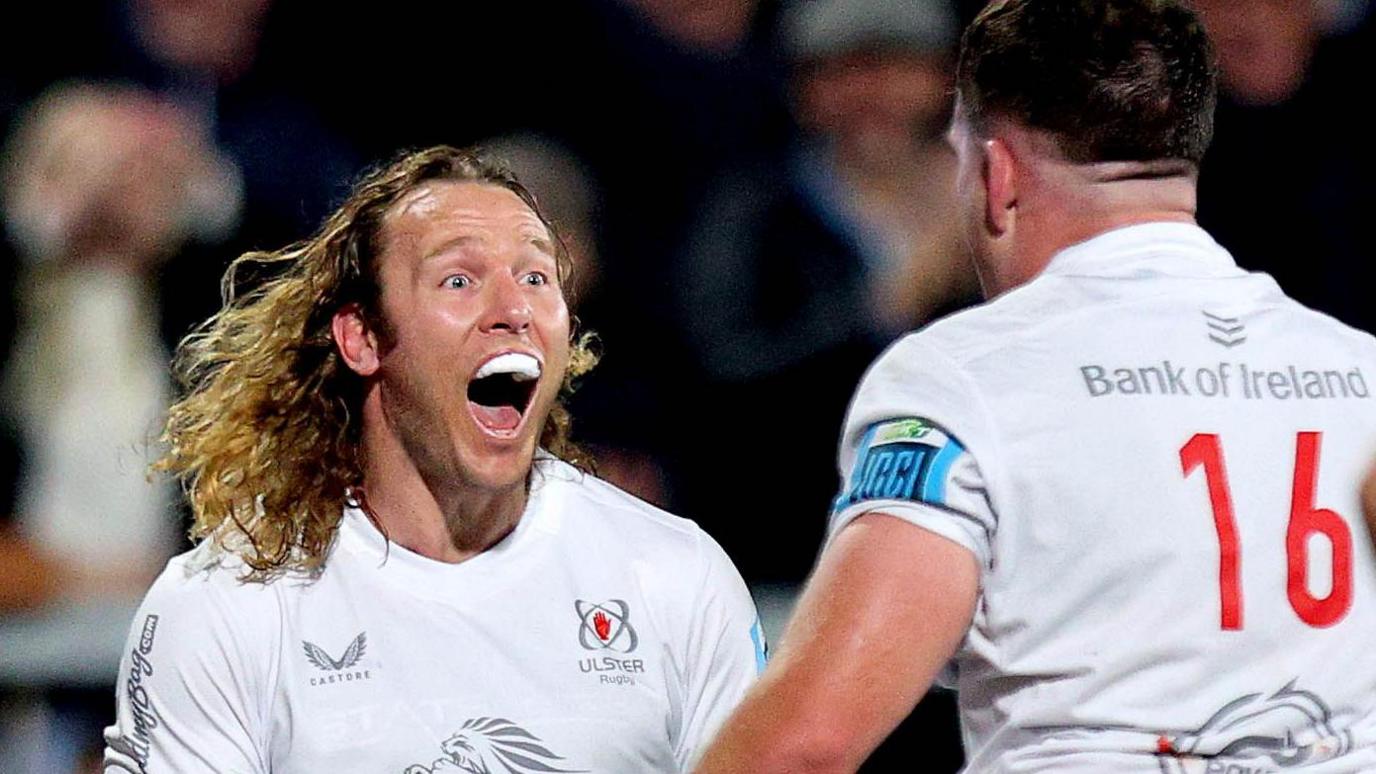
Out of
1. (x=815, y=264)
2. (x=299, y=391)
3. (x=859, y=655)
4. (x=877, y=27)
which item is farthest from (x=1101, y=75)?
(x=877, y=27)

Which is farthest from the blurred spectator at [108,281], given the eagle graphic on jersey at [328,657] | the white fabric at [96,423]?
the eagle graphic on jersey at [328,657]

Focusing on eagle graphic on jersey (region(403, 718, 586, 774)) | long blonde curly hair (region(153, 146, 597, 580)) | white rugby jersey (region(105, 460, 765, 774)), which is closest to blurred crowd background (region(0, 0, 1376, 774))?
long blonde curly hair (region(153, 146, 597, 580))

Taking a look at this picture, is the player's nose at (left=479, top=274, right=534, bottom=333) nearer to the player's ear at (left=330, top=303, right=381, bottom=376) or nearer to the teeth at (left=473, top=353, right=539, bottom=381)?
the teeth at (left=473, top=353, right=539, bottom=381)

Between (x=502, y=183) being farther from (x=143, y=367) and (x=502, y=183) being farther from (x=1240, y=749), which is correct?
(x=143, y=367)

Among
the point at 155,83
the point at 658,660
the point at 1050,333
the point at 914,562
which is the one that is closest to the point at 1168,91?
the point at 1050,333

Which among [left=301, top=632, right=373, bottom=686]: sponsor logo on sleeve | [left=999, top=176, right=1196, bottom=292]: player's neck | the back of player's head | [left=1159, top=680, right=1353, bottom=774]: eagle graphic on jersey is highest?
the back of player's head

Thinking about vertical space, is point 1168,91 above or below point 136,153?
below

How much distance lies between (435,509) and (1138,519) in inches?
49.8

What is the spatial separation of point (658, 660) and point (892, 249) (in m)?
2.67

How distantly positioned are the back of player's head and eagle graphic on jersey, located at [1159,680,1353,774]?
68cm

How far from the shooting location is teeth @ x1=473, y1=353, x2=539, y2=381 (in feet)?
10.7

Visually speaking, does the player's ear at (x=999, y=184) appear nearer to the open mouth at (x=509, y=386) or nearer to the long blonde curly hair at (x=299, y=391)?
the open mouth at (x=509, y=386)

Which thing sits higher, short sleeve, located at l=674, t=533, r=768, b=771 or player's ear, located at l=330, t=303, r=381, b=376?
player's ear, located at l=330, t=303, r=381, b=376

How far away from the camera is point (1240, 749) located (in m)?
2.44
